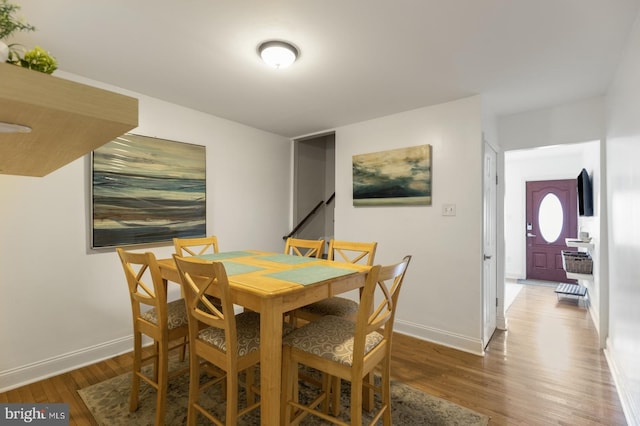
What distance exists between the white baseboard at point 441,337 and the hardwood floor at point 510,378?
0.26 ft

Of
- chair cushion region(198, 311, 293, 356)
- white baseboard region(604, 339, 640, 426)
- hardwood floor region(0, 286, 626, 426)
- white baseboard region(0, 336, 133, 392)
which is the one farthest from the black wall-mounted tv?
white baseboard region(0, 336, 133, 392)

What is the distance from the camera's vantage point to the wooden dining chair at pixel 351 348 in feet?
4.34

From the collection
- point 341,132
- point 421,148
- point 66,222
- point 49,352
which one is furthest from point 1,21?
point 341,132

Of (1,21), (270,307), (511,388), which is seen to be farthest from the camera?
(511,388)

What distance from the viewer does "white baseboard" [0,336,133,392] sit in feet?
6.82

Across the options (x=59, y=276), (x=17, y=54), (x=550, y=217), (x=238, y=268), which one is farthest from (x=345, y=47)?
(x=550, y=217)

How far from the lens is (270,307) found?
1.31 meters

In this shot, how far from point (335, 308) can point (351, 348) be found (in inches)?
25.6

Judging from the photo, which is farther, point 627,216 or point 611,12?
point 627,216

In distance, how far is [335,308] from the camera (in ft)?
6.79

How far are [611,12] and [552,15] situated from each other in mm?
321

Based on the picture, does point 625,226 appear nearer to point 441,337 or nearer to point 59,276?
point 441,337

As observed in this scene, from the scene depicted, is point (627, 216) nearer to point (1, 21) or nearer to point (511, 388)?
point (511, 388)

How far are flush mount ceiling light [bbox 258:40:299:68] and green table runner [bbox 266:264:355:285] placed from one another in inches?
54.2
